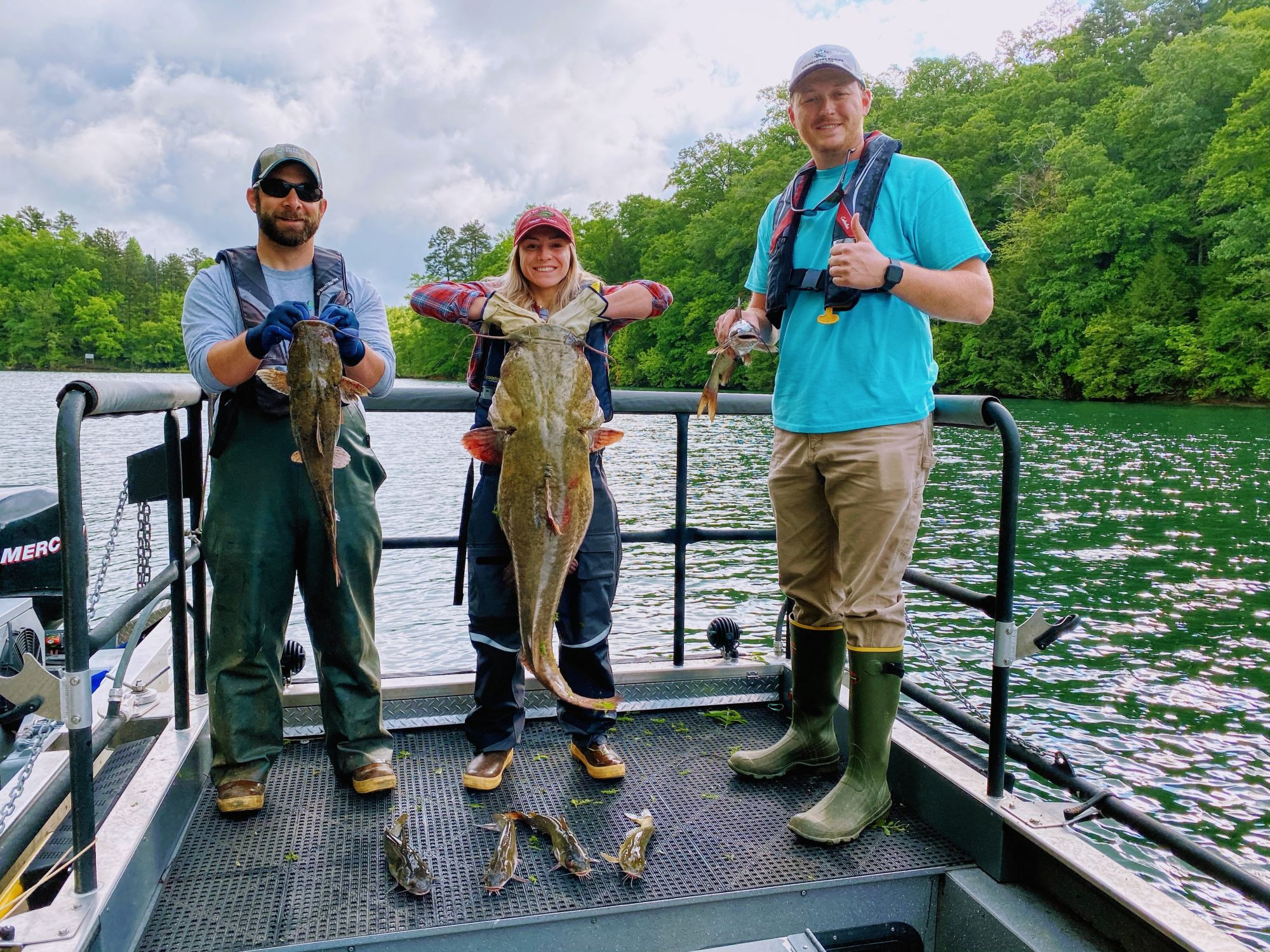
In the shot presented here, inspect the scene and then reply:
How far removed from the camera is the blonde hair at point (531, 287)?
318 centimetres

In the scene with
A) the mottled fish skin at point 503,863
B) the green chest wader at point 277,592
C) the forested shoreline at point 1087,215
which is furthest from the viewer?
the forested shoreline at point 1087,215

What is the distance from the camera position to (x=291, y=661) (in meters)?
3.96

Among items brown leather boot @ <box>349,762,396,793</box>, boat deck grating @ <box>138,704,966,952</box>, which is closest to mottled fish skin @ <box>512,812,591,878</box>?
boat deck grating @ <box>138,704,966,952</box>

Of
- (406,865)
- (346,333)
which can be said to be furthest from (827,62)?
(406,865)

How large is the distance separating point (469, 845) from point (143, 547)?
1629 millimetres

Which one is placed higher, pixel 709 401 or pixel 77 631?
pixel 709 401

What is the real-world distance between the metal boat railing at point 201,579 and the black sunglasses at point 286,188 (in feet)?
2.46

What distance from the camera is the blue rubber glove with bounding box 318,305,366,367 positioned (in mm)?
2840

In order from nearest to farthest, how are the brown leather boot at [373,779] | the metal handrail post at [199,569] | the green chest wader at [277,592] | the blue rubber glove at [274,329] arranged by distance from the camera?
the blue rubber glove at [274,329], the green chest wader at [277,592], the brown leather boot at [373,779], the metal handrail post at [199,569]

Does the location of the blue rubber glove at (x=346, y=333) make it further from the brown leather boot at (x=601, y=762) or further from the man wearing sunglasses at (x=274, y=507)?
the brown leather boot at (x=601, y=762)

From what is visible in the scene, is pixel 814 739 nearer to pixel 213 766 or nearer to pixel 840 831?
pixel 840 831

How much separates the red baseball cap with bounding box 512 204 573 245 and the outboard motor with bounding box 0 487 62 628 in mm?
3635

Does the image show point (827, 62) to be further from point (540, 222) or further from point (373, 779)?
point (373, 779)

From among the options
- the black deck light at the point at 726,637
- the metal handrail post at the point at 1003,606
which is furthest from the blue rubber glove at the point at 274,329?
the black deck light at the point at 726,637
